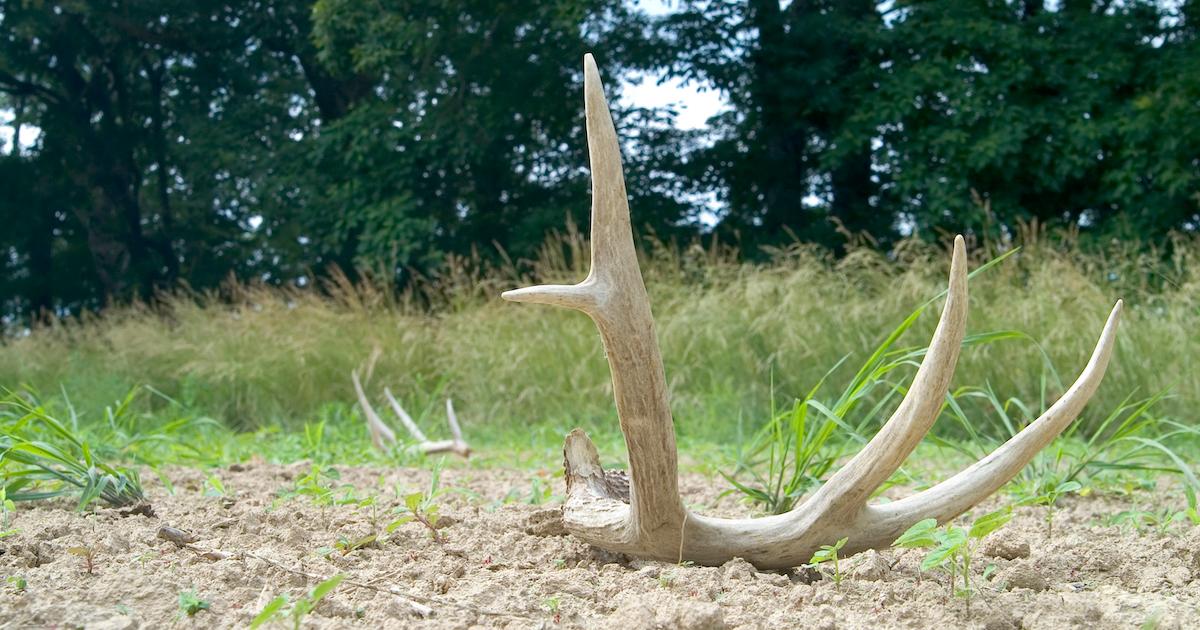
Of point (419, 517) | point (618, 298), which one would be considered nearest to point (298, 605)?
point (618, 298)

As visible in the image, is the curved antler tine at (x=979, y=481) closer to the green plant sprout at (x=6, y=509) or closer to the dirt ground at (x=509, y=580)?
the dirt ground at (x=509, y=580)

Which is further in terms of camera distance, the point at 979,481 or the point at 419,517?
the point at 419,517

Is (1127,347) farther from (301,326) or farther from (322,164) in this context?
(322,164)

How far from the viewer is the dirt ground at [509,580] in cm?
134

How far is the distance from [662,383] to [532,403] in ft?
19.4

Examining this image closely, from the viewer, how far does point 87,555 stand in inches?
61.2

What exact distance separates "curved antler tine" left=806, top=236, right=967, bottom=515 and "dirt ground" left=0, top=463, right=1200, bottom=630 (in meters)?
0.12

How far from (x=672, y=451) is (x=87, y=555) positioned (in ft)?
3.01

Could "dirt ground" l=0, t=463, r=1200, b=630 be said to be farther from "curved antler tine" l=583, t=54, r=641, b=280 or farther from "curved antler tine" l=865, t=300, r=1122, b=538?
"curved antler tine" l=583, t=54, r=641, b=280

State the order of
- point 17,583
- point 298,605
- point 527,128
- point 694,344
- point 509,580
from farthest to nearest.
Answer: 1. point 527,128
2. point 694,344
3. point 509,580
4. point 17,583
5. point 298,605

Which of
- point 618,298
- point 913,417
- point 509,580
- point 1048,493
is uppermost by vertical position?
point 618,298

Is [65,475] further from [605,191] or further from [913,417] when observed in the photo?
[913,417]

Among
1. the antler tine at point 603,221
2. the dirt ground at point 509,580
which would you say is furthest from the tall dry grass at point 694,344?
the antler tine at point 603,221

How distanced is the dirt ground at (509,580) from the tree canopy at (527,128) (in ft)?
32.8
